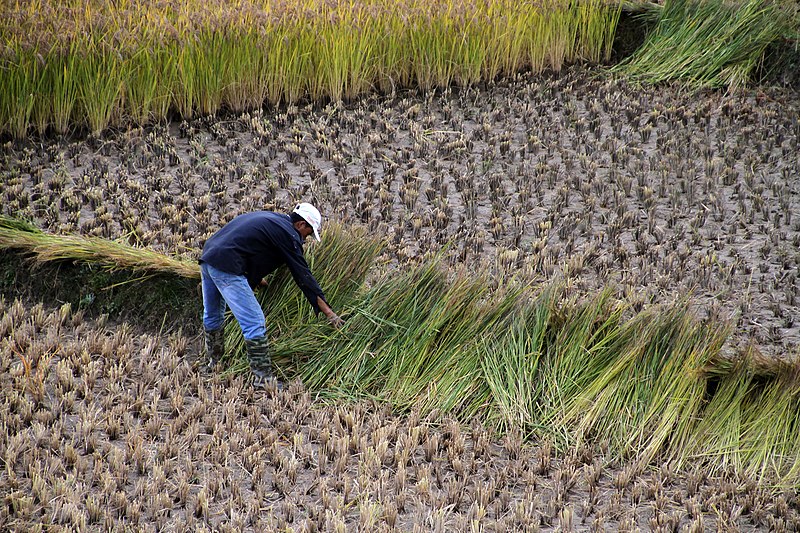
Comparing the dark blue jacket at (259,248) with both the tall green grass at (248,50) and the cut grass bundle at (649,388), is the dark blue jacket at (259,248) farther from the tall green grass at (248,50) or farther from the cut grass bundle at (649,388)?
the tall green grass at (248,50)

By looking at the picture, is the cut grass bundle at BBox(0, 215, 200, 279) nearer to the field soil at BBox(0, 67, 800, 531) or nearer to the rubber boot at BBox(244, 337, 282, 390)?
the field soil at BBox(0, 67, 800, 531)

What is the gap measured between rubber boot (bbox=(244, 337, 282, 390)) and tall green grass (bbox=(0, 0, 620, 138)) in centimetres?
316

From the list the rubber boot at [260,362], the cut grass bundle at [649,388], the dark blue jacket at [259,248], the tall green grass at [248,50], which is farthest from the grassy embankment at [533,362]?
the tall green grass at [248,50]

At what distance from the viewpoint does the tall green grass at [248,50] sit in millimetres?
6734

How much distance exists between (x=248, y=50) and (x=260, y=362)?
3551 mm

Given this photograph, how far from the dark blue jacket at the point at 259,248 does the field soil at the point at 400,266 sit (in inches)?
22.2

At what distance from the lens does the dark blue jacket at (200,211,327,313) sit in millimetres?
4406

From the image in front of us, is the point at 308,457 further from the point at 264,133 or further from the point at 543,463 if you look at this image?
the point at 264,133

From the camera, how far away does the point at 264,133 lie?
696 centimetres

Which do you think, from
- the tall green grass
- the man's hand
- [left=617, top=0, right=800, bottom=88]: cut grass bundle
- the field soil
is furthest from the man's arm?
[left=617, top=0, right=800, bottom=88]: cut grass bundle

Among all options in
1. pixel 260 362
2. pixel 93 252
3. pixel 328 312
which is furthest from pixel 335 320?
pixel 93 252

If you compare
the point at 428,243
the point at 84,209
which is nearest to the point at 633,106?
the point at 428,243

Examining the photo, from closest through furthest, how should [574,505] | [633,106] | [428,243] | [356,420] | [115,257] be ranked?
[574,505], [356,420], [115,257], [428,243], [633,106]

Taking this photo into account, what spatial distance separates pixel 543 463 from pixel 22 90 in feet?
15.7
